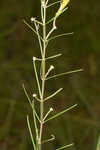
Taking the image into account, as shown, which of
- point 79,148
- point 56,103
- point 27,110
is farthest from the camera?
point 56,103

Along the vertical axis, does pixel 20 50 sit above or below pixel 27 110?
above

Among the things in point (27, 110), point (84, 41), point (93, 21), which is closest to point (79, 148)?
point (27, 110)

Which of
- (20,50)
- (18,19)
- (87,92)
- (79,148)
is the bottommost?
(79,148)

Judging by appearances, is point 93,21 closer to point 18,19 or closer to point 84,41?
point 84,41

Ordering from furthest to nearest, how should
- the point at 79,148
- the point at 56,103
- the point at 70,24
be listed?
the point at 70,24
the point at 56,103
the point at 79,148

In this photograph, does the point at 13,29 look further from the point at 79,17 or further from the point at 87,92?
the point at 87,92

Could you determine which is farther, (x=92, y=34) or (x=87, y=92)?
(x=92, y=34)

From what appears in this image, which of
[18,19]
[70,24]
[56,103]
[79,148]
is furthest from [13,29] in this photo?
[79,148]
